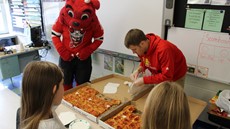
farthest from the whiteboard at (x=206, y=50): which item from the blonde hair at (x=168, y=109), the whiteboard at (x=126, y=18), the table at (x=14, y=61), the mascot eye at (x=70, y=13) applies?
the table at (x=14, y=61)

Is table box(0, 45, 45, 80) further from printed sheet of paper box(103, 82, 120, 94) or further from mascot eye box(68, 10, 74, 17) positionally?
printed sheet of paper box(103, 82, 120, 94)

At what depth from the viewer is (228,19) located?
1860 mm

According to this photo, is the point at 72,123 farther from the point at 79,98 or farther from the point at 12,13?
the point at 12,13

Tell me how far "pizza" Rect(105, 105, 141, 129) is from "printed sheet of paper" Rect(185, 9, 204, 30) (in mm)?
1130

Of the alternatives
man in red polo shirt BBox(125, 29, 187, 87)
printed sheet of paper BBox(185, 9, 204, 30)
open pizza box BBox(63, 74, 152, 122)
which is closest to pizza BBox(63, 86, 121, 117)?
open pizza box BBox(63, 74, 152, 122)

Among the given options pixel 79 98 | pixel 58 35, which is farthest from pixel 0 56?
pixel 79 98

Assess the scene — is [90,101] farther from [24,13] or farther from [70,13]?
[24,13]

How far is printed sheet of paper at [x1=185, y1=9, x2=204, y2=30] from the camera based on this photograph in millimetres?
2000

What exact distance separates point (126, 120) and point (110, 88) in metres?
0.59

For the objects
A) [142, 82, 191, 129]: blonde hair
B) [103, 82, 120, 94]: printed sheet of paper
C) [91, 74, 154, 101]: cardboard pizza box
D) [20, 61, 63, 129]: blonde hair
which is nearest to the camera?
[142, 82, 191, 129]: blonde hair

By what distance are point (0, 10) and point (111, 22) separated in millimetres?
3370

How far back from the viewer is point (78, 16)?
2.22 m

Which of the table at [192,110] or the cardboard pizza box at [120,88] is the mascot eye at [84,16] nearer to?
the cardboard pizza box at [120,88]

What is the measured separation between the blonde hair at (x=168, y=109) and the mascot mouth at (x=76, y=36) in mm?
1628
